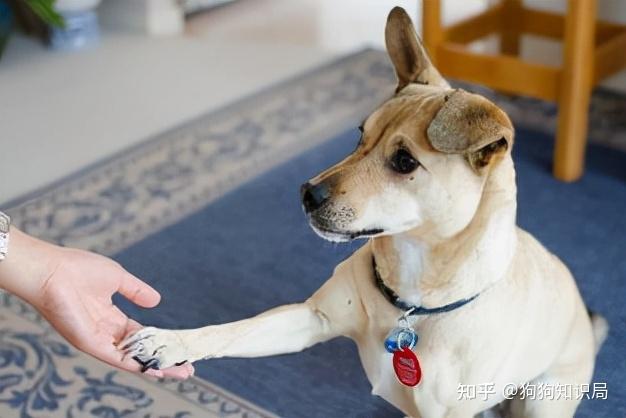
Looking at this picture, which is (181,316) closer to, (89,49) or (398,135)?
(398,135)

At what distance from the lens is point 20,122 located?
2686 mm

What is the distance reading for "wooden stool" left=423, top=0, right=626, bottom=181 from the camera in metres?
→ 2.15

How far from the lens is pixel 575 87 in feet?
7.14

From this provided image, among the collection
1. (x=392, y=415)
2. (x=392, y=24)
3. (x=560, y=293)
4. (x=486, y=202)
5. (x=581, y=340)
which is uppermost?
(x=392, y=24)

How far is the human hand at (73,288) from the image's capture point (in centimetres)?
113

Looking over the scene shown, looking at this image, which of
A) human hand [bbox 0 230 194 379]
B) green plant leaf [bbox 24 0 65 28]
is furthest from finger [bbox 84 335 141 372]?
green plant leaf [bbox 24 0 65 28]

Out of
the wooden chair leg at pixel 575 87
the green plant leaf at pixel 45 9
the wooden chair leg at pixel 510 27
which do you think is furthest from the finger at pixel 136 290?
the green plant leaf at pixel 45 9

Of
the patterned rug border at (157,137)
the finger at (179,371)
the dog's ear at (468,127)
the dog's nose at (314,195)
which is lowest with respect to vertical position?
the patterned rug border at (157,137)

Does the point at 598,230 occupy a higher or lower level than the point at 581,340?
lower

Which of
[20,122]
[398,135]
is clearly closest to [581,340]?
[398,135]

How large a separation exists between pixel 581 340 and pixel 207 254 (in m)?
0.89

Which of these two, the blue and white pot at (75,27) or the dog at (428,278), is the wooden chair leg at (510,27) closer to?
the blue and white pot at (75,27)

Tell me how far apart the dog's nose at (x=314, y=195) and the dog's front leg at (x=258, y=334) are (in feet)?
0.58

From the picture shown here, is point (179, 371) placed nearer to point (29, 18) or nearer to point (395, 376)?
point (395, 376)
